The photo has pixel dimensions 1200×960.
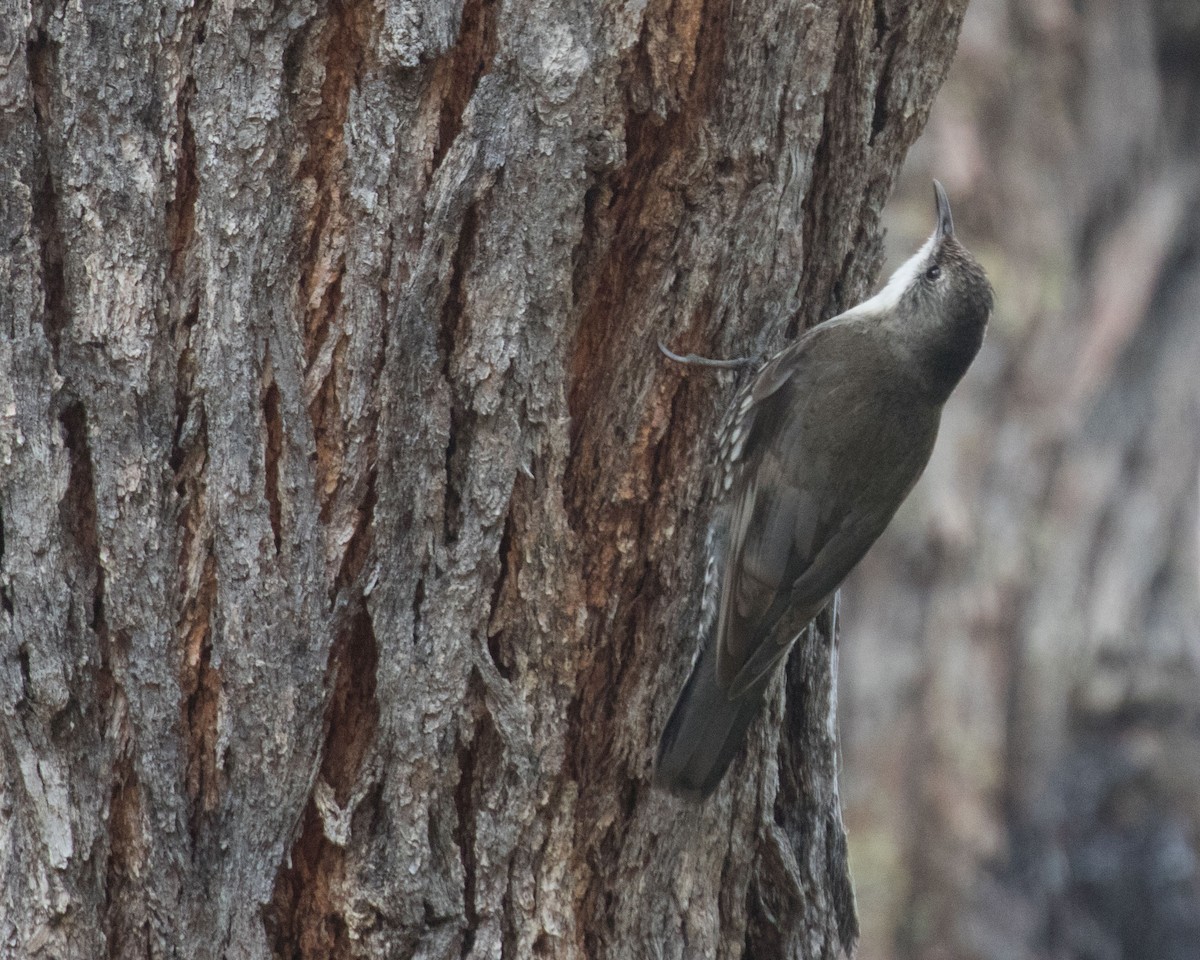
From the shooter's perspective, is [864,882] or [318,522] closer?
[318,522]

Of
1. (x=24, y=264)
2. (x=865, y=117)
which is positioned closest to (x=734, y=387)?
(x=865, y=117)

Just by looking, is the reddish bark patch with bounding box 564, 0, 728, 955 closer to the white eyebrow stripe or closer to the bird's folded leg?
the bird's folded leg

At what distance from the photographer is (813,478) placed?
3223mm

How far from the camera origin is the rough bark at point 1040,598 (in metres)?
5.66

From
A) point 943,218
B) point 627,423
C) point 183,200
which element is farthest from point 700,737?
point 943,218

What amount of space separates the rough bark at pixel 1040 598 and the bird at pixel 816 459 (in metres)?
2.19

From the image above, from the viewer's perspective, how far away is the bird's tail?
2376 millimetres

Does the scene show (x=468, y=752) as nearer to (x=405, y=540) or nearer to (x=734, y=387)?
(x=405, y=540)

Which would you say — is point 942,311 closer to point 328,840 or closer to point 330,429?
point 330,429

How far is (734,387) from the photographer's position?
2656 millimetres

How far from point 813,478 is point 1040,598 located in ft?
9.60

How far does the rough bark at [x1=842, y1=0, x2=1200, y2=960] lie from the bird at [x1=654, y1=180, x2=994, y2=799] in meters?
2.19

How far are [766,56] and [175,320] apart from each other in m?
1.05

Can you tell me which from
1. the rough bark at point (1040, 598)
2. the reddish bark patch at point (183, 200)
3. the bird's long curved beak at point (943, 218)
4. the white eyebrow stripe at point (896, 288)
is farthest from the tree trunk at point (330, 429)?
the rough bark at point (1040, 598)
